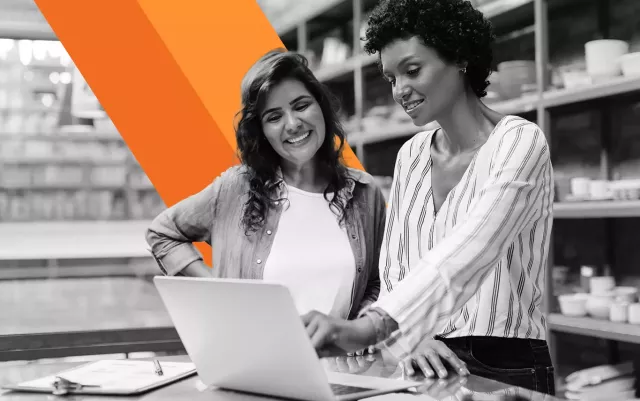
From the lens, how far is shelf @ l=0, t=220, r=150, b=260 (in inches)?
303

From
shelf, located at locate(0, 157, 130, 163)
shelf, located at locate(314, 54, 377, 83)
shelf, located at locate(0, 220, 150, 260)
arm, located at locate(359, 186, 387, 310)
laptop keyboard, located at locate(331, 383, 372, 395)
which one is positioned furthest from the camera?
shelf, located at locate(0, 220, 150, 260)

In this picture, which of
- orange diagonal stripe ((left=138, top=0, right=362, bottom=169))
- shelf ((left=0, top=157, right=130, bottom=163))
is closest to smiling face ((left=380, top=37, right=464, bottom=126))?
orange diagonal stripe ((left=138, top=0, right=362, bottom=169))

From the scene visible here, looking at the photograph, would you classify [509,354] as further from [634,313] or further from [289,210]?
[634,313]

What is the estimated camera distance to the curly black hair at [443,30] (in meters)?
1.36

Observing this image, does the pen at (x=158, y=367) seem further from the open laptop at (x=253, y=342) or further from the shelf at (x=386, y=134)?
the shelf at (x=386, y=134)

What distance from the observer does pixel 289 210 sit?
1.95 metres

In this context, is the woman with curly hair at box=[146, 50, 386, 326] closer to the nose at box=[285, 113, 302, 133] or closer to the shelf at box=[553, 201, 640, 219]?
the nose at box=[285, 113, 302, 133]

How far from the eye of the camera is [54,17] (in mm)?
2459

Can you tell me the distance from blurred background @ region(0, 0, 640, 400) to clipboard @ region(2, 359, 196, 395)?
141 mm

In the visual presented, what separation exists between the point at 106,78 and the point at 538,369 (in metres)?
1.83

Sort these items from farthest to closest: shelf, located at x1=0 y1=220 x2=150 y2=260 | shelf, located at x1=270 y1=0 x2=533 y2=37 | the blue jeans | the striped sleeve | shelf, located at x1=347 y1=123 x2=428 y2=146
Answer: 1. shelf, located at x1=0 y1=220 x2=150 y2=260
2. shelf, located at x1=347 y1=123 x2=428 y2=146
3. shelf, located at x1=270 y1=0 x2=533 y2=37
4. the striped sleeve
5. the blue jeans

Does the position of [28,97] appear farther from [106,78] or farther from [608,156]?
[608,156]

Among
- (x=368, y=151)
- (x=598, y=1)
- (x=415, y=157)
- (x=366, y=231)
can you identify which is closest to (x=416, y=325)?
(x=415, y=157)

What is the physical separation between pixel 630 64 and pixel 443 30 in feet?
5.25
